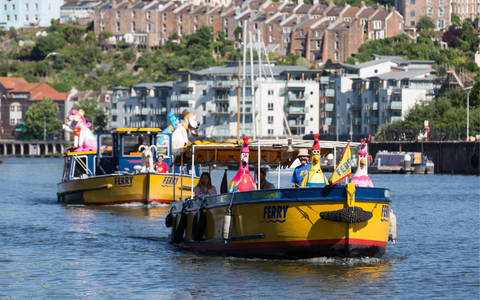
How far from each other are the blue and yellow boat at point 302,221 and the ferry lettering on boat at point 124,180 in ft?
62.5

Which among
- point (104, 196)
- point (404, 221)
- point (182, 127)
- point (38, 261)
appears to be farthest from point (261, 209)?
point (104, 196)

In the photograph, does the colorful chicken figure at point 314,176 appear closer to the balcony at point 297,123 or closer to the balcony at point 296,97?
the balcony at point 296,97

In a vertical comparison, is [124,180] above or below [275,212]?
below

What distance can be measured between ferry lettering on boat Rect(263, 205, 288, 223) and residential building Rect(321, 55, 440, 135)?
409ft

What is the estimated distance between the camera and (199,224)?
88.3 ft

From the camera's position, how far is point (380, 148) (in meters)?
123

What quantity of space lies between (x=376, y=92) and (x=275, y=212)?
143054 millimetres

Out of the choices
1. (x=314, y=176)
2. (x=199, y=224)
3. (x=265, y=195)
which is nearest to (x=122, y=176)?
(x=199, y=224)

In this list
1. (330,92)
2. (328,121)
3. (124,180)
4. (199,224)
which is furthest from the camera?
(330,92)

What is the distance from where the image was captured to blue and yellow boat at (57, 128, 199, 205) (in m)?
44.8

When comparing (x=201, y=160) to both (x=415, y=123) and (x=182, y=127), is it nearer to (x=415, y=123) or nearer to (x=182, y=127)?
(x=182, y=127)

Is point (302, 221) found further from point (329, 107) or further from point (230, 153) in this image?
point (329, 107)

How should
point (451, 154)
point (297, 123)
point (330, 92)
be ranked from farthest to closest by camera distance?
1. point (330, 92)
2. point (297, 123)
3. point (451, 154)

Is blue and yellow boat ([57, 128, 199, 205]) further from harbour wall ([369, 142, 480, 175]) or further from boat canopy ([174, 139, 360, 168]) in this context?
harbour wall ([369, 142, 480, 175])
